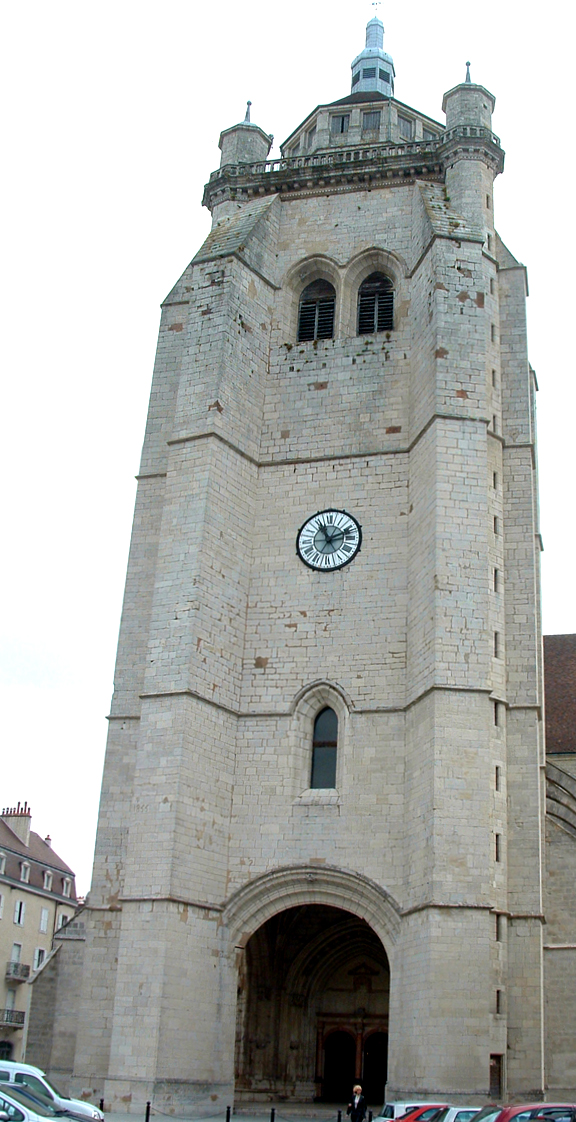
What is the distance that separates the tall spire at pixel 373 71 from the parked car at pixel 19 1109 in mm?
23619

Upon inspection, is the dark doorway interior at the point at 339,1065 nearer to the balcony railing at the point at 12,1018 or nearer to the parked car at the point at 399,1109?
the parked car at the point at 399,1109

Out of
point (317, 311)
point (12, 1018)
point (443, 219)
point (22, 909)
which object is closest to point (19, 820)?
point (22, 909)

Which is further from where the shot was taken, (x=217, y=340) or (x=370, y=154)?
(x=370, y=154)

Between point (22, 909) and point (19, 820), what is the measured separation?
288 centimetres

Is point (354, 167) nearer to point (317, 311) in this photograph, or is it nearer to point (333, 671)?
point (317, 311)

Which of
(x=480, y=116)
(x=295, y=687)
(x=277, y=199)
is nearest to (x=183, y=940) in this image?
(x=295, y=687)

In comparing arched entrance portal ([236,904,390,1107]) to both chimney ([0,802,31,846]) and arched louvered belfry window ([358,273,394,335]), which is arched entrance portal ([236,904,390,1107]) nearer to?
arched louvered belfry window ([358,273,394,335])

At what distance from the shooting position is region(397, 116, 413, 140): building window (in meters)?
24.0

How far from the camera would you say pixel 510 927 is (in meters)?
15.3

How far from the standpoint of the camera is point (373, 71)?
90.4 ft

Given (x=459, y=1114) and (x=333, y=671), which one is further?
(x=333, y=671)

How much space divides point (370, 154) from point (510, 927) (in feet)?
45.7

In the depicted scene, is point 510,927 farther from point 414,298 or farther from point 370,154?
point 370,154

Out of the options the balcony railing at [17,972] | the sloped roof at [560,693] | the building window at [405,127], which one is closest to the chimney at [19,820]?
the balcony railing at [17,972]
